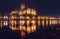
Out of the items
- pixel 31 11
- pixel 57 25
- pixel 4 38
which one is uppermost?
pixel 31 11

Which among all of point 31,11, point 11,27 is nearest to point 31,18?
point 31,11

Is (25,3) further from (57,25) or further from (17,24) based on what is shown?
(57,25)

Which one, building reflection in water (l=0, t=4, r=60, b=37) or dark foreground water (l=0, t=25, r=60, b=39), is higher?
building reflection in water (l=0, t=4, r=60, b=37)

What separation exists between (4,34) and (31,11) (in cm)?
54

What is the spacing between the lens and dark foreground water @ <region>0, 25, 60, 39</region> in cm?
308

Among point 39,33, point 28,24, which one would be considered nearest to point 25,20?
point 28,24

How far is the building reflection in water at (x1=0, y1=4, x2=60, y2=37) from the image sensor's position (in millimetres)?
3074

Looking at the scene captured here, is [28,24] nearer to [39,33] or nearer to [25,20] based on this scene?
[25,20]

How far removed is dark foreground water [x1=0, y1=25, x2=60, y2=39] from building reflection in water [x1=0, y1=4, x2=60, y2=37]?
6 cm

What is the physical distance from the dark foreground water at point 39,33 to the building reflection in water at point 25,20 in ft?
0.19

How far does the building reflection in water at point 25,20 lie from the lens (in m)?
3.07

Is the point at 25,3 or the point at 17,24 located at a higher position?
the point at 25,3

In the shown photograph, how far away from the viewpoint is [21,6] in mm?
3146

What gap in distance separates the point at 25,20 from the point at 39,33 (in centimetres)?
30
